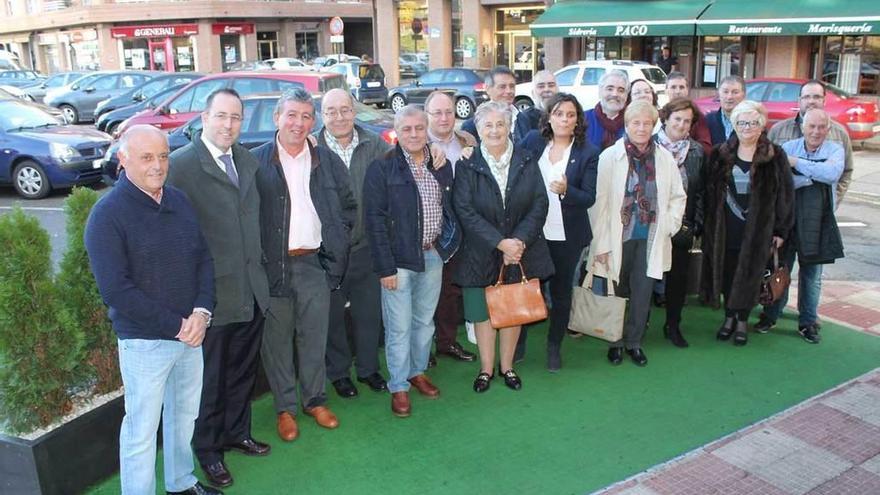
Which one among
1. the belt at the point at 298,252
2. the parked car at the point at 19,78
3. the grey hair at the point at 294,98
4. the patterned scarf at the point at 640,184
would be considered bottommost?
the belt at the point at 298,252

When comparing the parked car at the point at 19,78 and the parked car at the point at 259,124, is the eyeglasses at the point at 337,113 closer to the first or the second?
the parked car at the point at 259,124

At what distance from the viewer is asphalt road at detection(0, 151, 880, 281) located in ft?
26.0

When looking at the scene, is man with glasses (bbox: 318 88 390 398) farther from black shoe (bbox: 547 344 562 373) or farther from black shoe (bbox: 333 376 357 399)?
black shoe (bbox: 547 344 562 373)

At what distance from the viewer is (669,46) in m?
25.3

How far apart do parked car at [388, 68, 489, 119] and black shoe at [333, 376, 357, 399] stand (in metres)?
17.5

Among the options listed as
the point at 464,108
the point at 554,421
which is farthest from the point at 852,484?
the point at 464,108

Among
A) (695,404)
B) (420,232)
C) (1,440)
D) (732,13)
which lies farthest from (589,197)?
(732,13)

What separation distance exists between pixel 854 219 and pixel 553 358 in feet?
23.1

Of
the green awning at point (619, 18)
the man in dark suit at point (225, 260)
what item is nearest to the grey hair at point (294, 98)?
the man in dark suit at point (225, 260)

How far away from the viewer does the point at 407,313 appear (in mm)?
4641

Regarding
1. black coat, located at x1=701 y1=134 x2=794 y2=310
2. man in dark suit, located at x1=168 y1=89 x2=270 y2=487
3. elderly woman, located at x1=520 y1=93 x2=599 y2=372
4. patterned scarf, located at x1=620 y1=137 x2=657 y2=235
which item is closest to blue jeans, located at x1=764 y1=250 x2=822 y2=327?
black coat, located at x1=701 y1=134 x2=794 y2=310

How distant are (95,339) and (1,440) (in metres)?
0.66

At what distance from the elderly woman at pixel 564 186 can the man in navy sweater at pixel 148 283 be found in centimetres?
240

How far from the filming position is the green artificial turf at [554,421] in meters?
3.98
